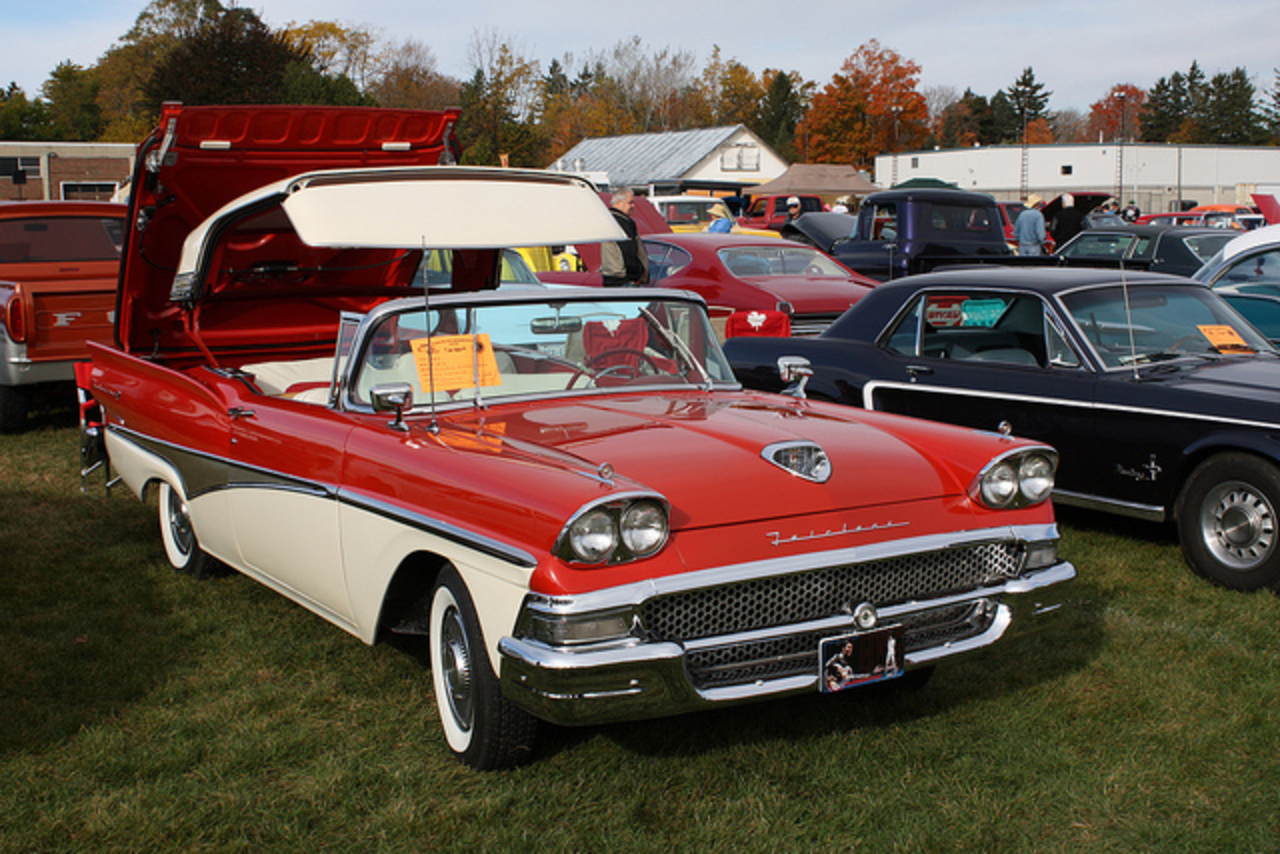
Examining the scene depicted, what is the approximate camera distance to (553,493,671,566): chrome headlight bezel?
10.3ft

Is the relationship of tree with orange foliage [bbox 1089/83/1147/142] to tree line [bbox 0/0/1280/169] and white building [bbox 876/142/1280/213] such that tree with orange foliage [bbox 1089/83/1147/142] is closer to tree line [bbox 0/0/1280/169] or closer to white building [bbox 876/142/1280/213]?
tree line [bbox 0/0/1280/169]

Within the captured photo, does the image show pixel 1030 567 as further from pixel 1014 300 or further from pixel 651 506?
pixel 1014 300

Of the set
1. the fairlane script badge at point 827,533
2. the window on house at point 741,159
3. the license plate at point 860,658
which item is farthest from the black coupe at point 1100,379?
the window on house at point 741,159

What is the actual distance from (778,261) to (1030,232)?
24.7 feet

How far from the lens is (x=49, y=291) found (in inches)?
Answer: 360

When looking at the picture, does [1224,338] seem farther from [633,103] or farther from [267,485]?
[633,103]

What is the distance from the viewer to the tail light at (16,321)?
9.02 m

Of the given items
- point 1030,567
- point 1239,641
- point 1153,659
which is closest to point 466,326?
point 1030,567

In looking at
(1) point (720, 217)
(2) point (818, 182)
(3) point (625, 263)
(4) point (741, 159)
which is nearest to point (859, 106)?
(4) point (741, 159)

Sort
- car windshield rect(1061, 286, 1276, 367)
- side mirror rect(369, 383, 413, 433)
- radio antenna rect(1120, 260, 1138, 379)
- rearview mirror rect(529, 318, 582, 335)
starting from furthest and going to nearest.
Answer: car windshield rect(1061, 286, 1276, 367) → radio antenna rect(1120, 260, 1138, 379) → rearview mirror rect(529, 318, 582, 335) → side mirror rect(369, 383, 413, 433)

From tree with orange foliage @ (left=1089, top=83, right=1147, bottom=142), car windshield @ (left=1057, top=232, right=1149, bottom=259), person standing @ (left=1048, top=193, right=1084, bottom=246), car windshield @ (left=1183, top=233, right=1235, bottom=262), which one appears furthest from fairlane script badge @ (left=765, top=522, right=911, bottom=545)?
tree with orange foliage @ (left=1089, top=83, right=1147, bottom=142)

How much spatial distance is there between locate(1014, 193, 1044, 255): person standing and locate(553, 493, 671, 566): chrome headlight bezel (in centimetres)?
1522

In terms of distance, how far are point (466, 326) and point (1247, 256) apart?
19.6 ft

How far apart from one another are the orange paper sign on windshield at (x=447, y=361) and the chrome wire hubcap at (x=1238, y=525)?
11.0ft
